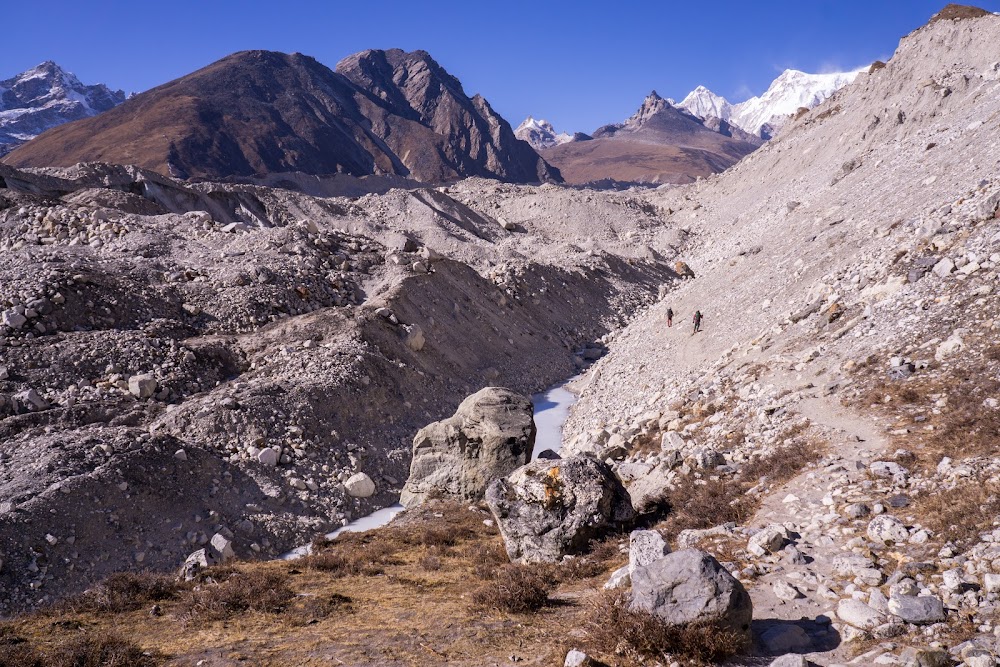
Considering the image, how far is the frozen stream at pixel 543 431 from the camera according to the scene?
15602 mm

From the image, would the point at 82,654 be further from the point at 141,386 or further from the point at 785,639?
the point at 141,386

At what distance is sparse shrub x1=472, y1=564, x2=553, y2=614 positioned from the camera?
7.98 metres

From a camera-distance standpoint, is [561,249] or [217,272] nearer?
[217,272]

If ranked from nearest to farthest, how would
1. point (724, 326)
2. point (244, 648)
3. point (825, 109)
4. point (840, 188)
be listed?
point (244, 648), point (724, 326), point (840, 188), point (825, 109)

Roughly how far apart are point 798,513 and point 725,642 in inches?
126

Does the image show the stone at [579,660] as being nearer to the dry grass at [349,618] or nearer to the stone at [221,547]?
the dry grass at [349,618]

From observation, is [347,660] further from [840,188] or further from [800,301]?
[840,188]

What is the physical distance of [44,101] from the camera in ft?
593

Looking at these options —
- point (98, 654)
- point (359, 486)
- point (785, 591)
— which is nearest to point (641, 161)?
point (359, 486)

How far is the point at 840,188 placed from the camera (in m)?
31.5

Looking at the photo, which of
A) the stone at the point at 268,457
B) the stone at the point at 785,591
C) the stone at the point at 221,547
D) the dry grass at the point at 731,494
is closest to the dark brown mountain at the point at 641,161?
the stone at the point at 268,457

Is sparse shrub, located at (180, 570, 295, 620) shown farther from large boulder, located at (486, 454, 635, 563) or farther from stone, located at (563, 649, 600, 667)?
stone, located at (563, 649, 600, 667)

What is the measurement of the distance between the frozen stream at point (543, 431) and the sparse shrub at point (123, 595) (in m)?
4.19

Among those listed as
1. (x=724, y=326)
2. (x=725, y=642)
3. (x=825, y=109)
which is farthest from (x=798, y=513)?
(x=825, y=109)
